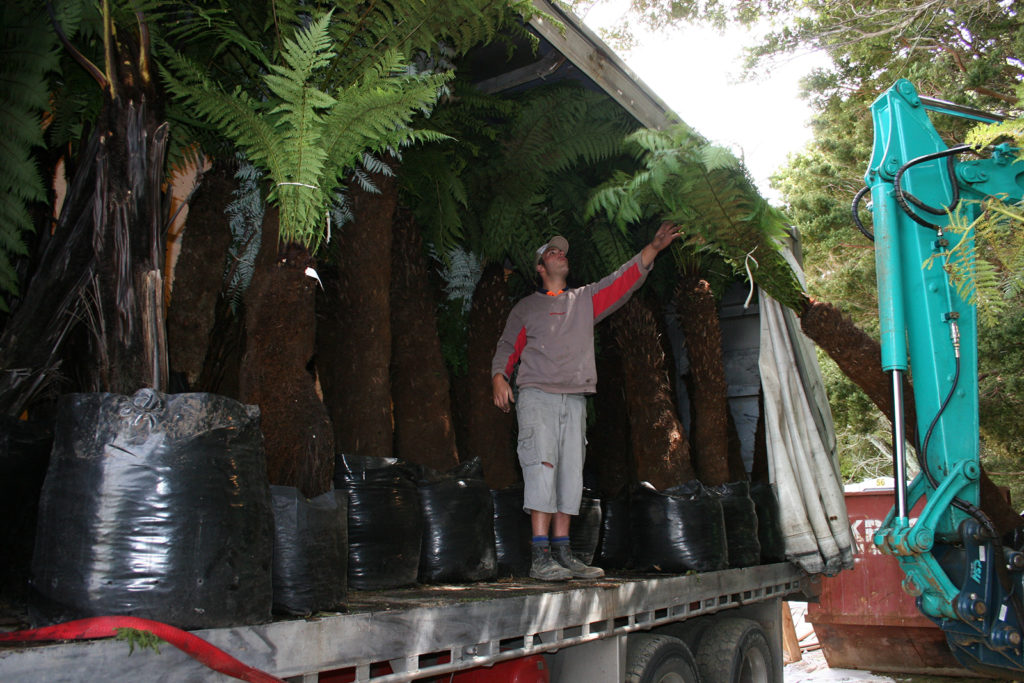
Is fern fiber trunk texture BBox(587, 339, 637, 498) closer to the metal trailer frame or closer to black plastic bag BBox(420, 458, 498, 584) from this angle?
the metal trailer frame

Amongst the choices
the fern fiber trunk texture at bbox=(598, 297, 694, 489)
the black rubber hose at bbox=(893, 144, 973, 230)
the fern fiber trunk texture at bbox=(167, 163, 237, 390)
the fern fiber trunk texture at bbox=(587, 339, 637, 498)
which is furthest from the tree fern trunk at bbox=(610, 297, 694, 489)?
the fern fiber trunk texture at bbox=(167, 163, 237, 390)

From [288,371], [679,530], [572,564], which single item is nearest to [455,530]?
[572,564]

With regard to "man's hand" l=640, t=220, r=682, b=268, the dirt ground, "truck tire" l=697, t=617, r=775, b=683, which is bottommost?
the dirt ground

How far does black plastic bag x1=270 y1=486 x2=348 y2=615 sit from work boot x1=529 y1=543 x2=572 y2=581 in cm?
139

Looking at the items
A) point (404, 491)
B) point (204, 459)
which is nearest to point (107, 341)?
point (204, 459)

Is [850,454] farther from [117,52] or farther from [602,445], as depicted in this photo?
[117,52]

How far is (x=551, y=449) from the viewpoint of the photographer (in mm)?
3732

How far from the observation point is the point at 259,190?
3494 mm

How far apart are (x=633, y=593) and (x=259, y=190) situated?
2.29m

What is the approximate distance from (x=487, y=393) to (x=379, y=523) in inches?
70.4

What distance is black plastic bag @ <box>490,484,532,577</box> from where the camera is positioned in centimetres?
360

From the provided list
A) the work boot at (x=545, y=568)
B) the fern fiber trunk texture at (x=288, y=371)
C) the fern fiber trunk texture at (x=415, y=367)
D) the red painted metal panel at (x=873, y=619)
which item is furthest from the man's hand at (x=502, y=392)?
the red painted metal panel at (x=873, y=619)

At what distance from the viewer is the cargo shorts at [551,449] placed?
3.64 m

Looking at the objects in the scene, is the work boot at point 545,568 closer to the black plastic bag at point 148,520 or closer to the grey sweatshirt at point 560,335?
the grey sweatshirt at point 560,335
